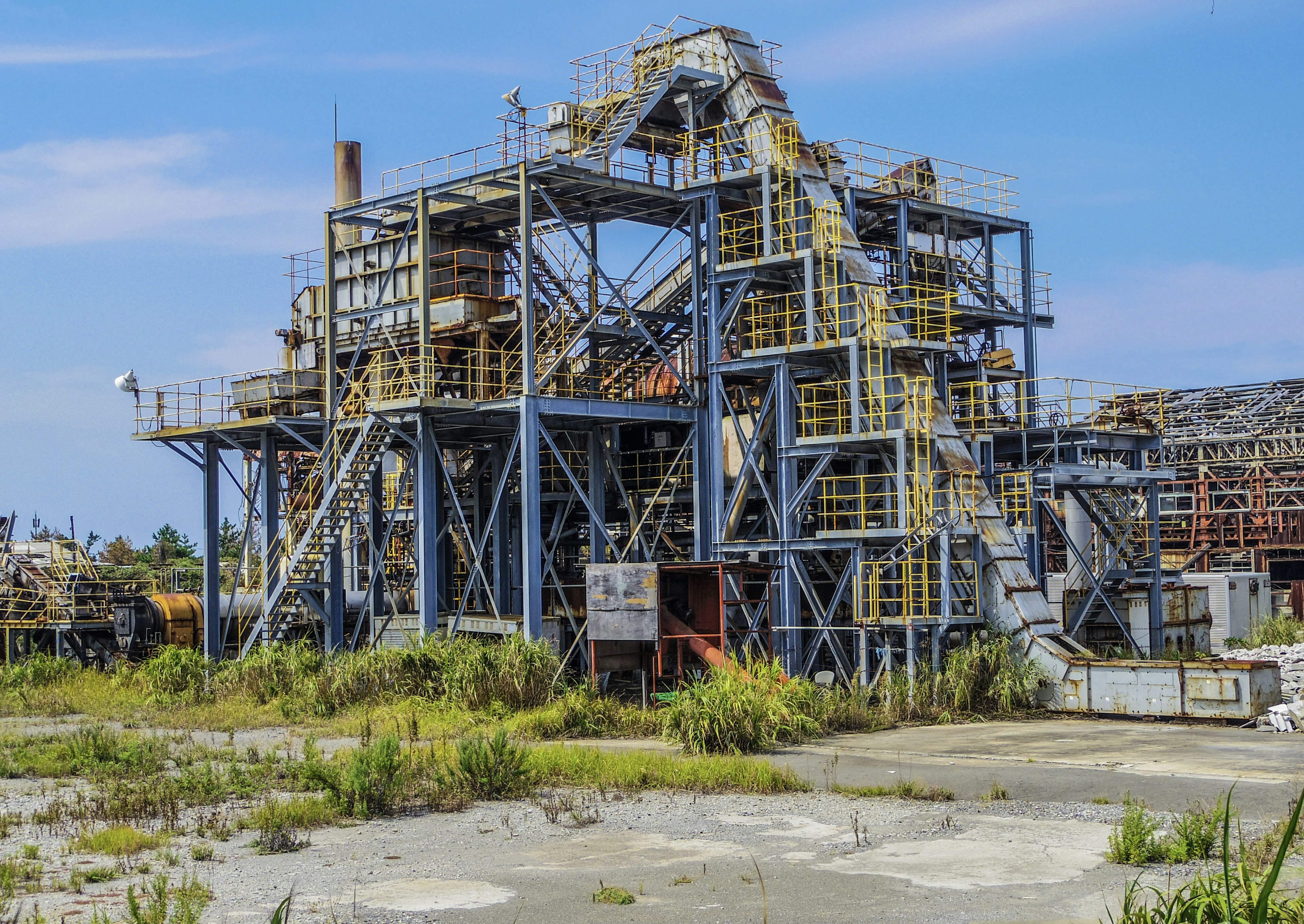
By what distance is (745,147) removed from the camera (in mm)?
31469

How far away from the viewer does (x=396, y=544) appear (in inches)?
1591

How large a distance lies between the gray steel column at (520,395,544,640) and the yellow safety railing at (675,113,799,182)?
640 centimetres

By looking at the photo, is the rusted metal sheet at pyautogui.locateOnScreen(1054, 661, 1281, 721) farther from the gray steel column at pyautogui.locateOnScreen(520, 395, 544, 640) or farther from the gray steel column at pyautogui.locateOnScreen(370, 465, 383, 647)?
the gray steel column at pyautogui.locateOnScreen(370, 465, 383, 647)

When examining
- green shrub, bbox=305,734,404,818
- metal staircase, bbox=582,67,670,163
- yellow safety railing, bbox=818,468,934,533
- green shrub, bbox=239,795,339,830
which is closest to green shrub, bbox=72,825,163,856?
green shrub, bbox=239,795,339,830

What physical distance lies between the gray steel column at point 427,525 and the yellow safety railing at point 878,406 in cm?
784

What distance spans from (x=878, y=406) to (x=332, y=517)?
41.3 ft

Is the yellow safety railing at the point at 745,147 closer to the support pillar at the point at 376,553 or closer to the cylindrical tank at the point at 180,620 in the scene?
the support pillar at the point at 376,553

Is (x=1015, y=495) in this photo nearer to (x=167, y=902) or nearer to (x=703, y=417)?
(x=703, y=417)

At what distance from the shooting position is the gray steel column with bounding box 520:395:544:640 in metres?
28.8

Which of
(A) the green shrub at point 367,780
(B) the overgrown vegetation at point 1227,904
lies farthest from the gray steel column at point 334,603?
(B) the overgrown vegetation at point 1227,904

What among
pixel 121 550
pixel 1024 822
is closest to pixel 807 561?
pixel 1024 822

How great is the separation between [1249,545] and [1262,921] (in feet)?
173

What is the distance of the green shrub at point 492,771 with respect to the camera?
59.5ft

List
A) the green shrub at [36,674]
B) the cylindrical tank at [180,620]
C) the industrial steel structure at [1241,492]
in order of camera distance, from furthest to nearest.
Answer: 1. the industrial steel structure at [1241,492]
2. the cylindrical tank at [180,620]
3. the green shrub at [36,674]
